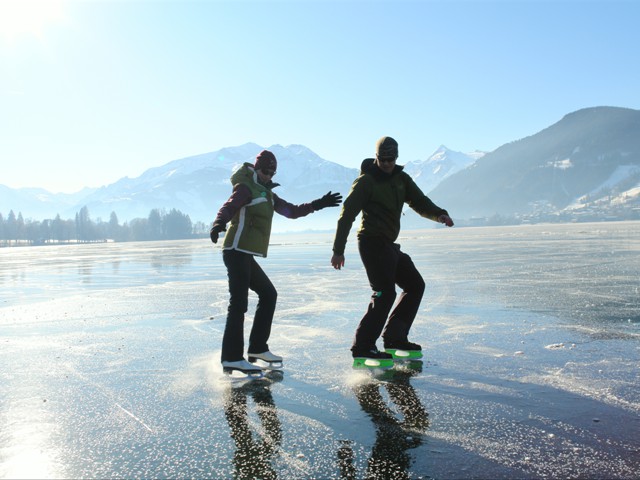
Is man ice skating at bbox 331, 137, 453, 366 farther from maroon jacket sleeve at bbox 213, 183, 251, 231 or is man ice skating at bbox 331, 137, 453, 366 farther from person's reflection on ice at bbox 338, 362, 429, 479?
maroon jacket sleeve at bbox 213, 183, 251, 231

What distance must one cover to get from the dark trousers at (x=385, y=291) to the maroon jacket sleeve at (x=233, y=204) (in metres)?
1.30

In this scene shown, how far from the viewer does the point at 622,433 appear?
3.00 metres

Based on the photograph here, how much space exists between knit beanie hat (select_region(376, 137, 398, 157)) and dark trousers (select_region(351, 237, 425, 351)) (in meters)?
0.88

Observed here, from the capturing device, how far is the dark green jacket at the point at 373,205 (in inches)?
197

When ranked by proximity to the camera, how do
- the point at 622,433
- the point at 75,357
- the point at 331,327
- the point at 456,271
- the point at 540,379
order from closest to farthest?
the point at 622,433 → the point at 540,379 → the point at 75,357 → the point at 331,327 → the point at 456,271

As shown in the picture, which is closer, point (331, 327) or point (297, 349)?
point (297, 349)

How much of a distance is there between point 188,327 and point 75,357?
6.27ft

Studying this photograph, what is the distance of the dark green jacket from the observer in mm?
5004

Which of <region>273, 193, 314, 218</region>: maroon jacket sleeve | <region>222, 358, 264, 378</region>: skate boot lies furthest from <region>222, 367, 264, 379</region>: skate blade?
<region>273, 193, 314, 218</region>: maroon jacket sleeve

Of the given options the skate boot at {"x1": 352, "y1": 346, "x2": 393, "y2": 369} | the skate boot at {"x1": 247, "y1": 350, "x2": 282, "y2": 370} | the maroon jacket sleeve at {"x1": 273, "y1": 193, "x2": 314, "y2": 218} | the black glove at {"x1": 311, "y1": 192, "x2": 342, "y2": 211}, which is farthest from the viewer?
the black glove at {"x1": 311, "y1": 192, "x2": 342, "y2": 211}

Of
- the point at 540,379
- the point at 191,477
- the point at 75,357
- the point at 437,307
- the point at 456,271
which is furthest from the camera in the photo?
the point at 456,271

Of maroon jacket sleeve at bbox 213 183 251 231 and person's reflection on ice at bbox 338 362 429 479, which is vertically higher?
maroon jacket sleeve at bbox 213 183 251 231

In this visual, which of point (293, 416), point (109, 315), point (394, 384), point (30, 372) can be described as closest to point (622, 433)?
point (394, 384)

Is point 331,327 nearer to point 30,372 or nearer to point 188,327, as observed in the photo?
point 188,327
